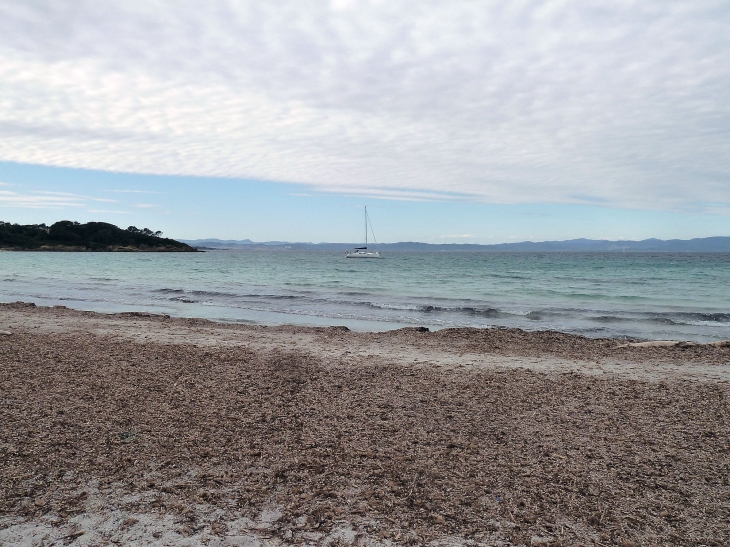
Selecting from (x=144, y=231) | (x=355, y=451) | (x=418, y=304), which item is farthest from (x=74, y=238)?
(x=355, y=451)

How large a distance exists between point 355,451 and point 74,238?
127 m

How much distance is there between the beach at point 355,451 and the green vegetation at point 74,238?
115947 millimetres

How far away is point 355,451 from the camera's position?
466cm

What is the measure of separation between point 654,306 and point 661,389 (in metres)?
15.1

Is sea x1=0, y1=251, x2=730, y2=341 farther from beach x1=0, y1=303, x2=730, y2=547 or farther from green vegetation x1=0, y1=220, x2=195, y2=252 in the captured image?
green vegetation x1=0, y1=220, x2=195, y2=252

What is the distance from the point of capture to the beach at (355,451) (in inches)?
136

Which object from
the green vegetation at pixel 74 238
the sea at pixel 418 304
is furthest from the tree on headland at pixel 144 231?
the sea at pixel 418 304

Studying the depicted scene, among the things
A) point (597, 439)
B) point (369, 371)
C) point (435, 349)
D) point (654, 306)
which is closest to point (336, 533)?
point (597, 439)

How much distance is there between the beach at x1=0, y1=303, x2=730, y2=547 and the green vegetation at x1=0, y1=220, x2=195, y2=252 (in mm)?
115947

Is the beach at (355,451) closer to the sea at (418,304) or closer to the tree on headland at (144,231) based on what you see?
the sea at (418,304)

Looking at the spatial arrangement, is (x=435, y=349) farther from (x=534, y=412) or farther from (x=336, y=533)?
(x=336, y=533)

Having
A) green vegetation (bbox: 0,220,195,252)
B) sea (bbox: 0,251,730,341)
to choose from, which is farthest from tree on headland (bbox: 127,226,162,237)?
sea (bbox: 0,251,730,341)

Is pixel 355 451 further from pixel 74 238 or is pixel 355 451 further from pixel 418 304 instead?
pixel 74 238

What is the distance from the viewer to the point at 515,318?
17.0 m
